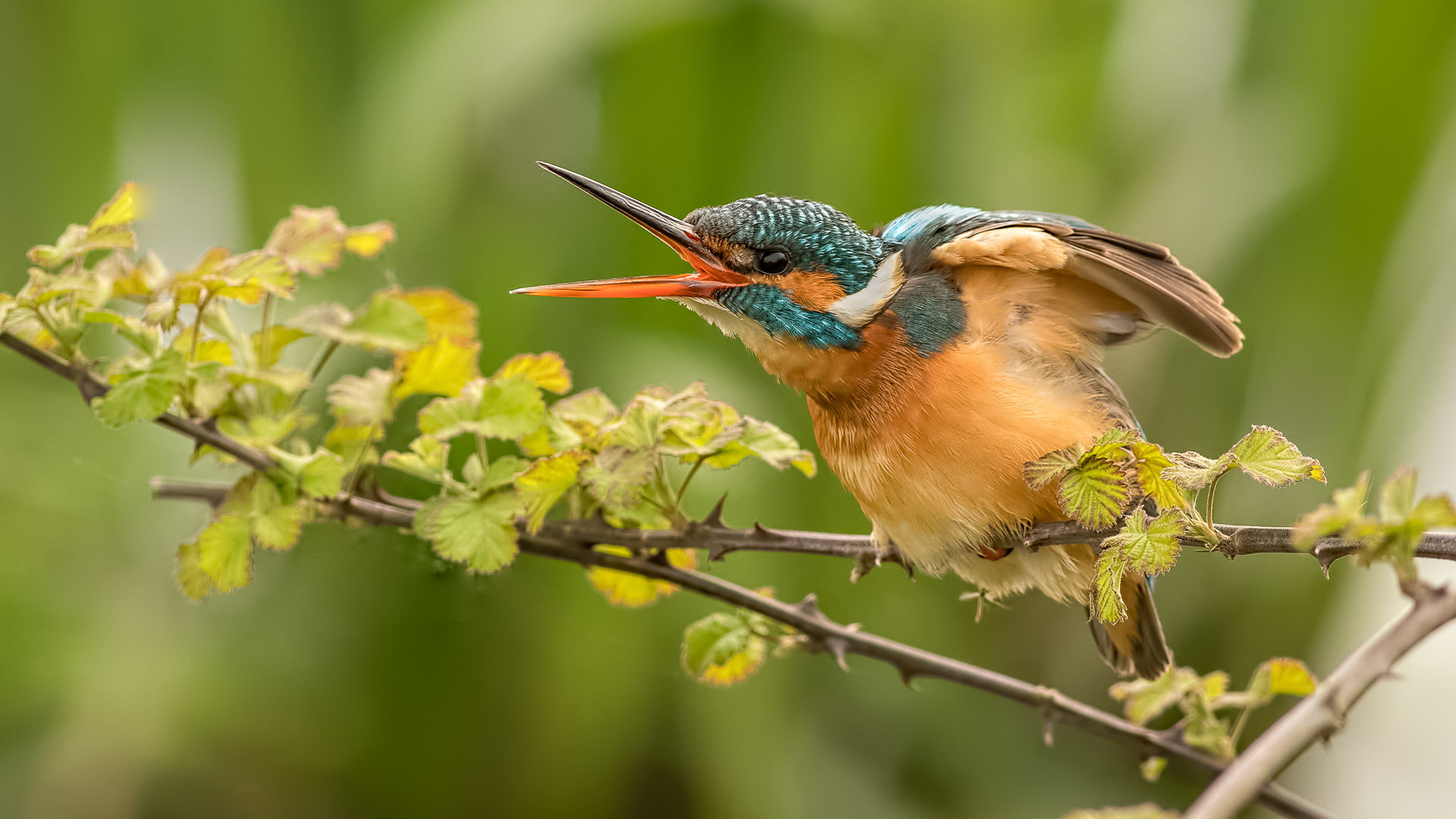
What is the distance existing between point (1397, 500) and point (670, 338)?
92 centimetres

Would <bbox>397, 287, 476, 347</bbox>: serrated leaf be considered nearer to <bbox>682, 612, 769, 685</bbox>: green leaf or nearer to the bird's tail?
<bbox>682, 612, 769, 685</bbox>: green leaf

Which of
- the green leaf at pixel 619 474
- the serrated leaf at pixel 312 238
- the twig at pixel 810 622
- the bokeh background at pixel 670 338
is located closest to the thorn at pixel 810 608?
the twig at pixel 810 622

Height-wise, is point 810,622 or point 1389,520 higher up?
point 1389,520

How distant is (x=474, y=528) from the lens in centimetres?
52

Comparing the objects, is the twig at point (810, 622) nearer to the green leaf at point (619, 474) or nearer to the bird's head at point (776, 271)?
the green leaf at point (619, 474)

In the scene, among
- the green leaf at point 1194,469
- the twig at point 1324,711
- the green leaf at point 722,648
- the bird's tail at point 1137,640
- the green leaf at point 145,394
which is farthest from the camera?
the bird's tail at point 1137,640

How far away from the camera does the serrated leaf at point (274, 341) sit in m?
0.59

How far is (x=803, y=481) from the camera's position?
1209mm

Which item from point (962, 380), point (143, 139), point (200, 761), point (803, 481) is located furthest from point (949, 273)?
point (143, 139)

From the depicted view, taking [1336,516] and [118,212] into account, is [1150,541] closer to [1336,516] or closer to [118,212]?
[1336,516]

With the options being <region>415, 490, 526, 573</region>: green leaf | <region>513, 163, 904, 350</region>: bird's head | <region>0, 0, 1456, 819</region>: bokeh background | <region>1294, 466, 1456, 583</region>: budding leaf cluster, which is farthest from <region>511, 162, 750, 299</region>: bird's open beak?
<region>0, 0, 1456, 819</region>: bokeh background

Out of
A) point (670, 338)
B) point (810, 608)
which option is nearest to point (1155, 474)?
point (810, 608)

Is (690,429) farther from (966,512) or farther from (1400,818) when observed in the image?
(1400,818)

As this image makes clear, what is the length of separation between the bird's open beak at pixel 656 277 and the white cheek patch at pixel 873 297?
0.06 metres
